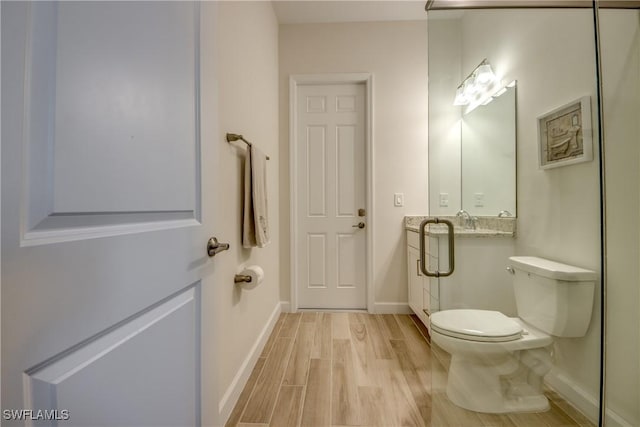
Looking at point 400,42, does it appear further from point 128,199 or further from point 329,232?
point 128,199

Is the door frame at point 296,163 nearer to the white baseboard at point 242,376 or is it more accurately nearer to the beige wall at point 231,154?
the beige wall at point 231,154

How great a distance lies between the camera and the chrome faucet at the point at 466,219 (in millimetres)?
1417

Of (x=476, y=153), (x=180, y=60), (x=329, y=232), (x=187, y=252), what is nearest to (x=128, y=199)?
(x=187, y=252)

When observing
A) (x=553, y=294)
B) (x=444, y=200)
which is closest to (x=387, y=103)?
(x=444, y=200)

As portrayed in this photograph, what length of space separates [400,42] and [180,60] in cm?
264

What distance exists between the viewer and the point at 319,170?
109 inches

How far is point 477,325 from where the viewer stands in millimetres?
1283

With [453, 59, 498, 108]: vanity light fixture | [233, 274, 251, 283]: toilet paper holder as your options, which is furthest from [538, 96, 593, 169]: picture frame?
[233, 274, 251, 283]: toilet paper holder

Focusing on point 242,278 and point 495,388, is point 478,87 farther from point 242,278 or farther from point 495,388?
point 242,278

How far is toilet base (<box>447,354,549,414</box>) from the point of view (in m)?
1.20

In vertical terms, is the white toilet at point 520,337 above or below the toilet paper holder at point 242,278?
below

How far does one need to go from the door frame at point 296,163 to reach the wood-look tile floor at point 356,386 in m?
0.49

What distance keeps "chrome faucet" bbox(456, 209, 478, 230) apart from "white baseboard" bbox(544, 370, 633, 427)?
719mm

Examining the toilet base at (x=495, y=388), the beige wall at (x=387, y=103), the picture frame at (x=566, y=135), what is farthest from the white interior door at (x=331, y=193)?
the picture frame at (x=566, y=135)
